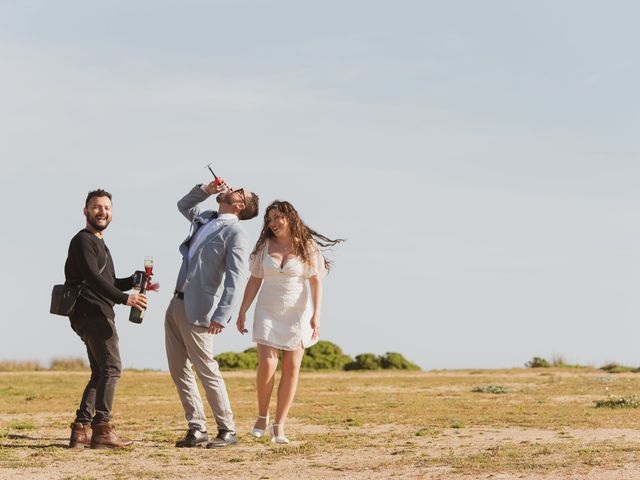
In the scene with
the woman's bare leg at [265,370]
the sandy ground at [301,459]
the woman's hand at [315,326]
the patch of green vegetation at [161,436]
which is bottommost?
the sandy ground at [301,459]

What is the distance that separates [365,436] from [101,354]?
127 inches

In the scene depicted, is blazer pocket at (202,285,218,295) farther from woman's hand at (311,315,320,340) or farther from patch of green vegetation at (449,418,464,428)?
patch of green vegetation at (449,418,464,428)

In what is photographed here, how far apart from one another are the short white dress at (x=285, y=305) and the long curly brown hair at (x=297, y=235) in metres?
0.07

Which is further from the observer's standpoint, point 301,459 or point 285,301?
point 285,301

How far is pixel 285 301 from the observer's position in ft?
32.2

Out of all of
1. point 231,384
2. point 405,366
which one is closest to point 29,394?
point 231,384

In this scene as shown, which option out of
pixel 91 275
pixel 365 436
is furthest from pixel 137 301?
pixel 365 436

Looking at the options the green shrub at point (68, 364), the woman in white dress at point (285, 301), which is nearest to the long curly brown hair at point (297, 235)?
the woman in white dress at point (285, 301)

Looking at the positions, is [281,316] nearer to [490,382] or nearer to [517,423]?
[517,423]

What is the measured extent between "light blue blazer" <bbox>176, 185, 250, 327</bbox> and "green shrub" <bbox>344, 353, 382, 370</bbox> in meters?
21.3

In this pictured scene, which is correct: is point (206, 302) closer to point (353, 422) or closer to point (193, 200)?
point (193, 200)

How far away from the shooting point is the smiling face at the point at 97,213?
31.2 feet

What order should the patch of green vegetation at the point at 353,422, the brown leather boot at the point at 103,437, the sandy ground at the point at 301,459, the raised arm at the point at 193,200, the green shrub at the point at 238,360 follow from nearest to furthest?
the sandy ground at the point at 301,459
the brown leather boot at the point at 103,437
the raised arm at the point at 193,200
the patch of green vegetation at the point at 353,422
the green shrub at the point at 238,360

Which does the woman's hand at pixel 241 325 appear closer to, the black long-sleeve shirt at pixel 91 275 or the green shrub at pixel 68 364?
the black long-sleeve shirt at pixel 91 275
